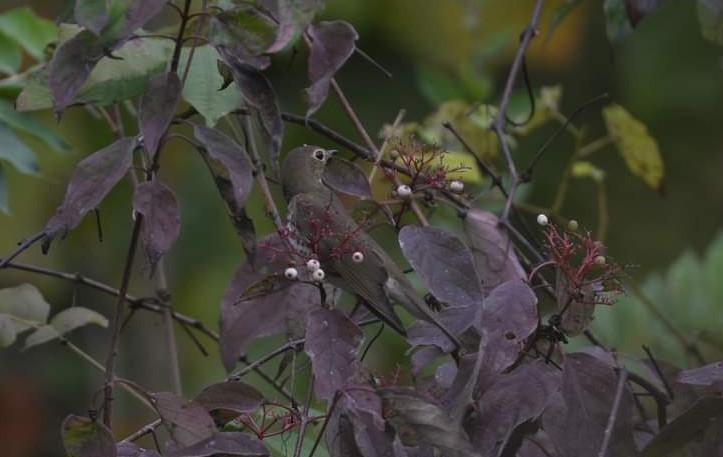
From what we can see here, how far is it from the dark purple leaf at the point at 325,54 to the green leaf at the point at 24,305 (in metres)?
0.39

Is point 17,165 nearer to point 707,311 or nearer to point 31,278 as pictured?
point 707,311

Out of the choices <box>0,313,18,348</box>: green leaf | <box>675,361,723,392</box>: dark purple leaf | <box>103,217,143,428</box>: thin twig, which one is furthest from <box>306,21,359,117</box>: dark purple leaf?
<box>0,313,18,348</box>: green leaf

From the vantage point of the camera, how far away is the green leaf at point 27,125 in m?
1.17

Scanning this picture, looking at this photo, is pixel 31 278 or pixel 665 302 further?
pixel 31 278

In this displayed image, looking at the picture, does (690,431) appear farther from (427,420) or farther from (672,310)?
(672,310)

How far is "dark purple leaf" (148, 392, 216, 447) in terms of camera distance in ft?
2.32

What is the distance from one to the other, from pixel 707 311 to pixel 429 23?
1590 mm

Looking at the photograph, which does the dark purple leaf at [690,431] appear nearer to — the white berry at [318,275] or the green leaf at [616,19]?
the white berry at [318,275]

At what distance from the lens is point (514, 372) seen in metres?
0.69

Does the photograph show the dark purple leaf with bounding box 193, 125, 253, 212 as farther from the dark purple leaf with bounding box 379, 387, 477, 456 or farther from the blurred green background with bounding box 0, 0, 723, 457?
the blurred green background with bounding box 0, 0, 723, 457

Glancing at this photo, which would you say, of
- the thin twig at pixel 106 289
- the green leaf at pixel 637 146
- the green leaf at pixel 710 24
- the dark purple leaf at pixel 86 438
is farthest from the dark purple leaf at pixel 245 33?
the green leaf at pixel 637 146

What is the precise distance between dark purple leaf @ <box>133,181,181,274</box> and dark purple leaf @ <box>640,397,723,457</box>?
0.29m

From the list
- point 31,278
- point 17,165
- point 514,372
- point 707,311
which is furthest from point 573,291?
point 31,278

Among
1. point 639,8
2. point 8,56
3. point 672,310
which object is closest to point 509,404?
point 639,8
